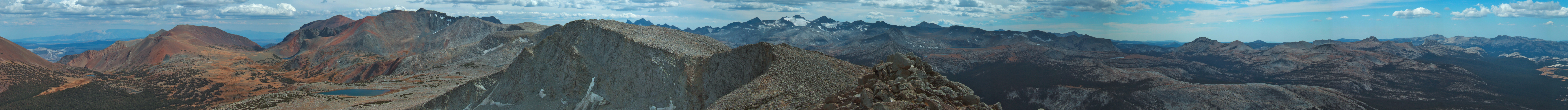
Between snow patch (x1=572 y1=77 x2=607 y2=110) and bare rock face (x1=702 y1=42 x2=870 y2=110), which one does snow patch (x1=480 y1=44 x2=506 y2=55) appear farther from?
bare rock face (x1=702 y1=42 x2=870 y2=110)

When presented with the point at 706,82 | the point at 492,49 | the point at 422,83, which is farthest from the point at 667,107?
the point at 492,49

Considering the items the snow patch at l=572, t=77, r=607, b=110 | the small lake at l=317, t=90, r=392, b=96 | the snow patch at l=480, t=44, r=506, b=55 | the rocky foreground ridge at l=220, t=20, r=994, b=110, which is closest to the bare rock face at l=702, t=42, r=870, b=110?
the rocky foreground ridge at l=220, t=20, r=994, b=110

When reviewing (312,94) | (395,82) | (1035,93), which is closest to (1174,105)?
(1035,93)

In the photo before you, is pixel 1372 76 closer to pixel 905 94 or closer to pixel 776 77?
pixel 776 77

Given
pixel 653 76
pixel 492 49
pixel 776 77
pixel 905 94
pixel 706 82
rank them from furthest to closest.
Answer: pixel 492 49, pixel 653 76, pixel 706 82, pixel 776 77, pixel 905 94

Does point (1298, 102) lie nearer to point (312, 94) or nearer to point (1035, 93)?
point (1035, 93)

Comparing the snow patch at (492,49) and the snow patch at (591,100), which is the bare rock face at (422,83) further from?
the snow patch at (591,100)
